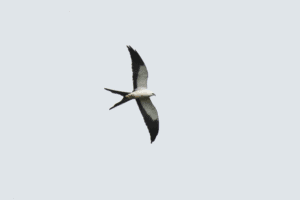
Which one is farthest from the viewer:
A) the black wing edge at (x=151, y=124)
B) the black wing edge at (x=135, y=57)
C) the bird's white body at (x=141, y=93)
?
Answer: the black wing edge at (x=151, y=124)

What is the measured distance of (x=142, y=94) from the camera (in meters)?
7.37

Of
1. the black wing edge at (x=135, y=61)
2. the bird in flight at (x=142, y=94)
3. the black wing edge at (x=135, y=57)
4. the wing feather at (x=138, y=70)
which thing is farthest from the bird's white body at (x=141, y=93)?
the black wing edge at (x=135, y=57)

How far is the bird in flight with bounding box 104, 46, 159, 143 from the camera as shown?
7262mm

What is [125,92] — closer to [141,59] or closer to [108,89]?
[108,89]

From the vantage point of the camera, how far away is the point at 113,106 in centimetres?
754

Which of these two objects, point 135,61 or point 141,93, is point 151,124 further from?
point 135,61

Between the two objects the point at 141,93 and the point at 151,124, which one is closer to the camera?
the point at 141,93

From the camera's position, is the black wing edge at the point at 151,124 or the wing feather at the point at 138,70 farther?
the black wing edge at the point at 151,124

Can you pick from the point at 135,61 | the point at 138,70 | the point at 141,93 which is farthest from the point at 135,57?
the point at 141,93

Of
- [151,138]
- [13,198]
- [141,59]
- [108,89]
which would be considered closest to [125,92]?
[108,89]

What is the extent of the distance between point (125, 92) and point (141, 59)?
0.95m

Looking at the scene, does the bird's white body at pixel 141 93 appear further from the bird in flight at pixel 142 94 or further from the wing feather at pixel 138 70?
the wing feather at pixel 138 70

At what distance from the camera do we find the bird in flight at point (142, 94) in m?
7.26

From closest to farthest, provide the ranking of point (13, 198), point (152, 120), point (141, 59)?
1. point (13, 198)
2. point (141, 59)
3. point (152, 120)
